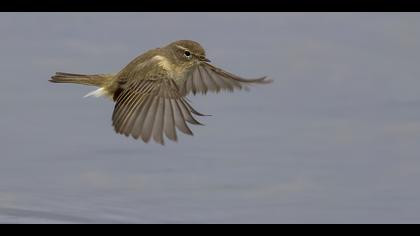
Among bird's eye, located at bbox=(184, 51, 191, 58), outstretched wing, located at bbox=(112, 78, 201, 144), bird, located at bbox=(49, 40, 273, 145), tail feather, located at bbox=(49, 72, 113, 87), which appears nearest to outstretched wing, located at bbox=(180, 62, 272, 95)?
bird, located at bbox=(49, 40, 273, 145)

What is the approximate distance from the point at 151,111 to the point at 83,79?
1.55 metres

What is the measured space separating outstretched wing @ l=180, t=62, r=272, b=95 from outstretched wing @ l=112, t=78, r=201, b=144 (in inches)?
28.6

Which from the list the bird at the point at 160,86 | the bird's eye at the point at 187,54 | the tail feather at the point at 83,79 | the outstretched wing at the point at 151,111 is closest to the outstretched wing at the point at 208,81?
the bird at the point at 160,86

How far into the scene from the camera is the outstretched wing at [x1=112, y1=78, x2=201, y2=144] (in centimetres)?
812

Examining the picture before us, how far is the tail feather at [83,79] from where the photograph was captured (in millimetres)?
9602

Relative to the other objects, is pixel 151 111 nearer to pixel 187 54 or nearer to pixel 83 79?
pixel 187 54

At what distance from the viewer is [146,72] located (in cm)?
913

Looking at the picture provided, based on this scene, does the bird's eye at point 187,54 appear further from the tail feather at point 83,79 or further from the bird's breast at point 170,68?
the tail feather at point 83,79

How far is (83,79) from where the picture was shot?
385 inches

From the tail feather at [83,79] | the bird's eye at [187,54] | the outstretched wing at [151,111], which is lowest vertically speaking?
the outstretched wing at [151,111]

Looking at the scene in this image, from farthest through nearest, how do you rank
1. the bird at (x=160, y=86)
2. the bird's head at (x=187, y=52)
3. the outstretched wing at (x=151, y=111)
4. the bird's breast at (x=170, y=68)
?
the bird's head at (x=187, y=52), the bird's breast at (x=170, y=68), the bird at (x=160, y=86), the outstretched wing at (x=151, y=111)

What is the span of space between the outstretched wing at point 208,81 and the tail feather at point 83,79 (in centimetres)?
89

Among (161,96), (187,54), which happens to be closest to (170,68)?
(187,54)
